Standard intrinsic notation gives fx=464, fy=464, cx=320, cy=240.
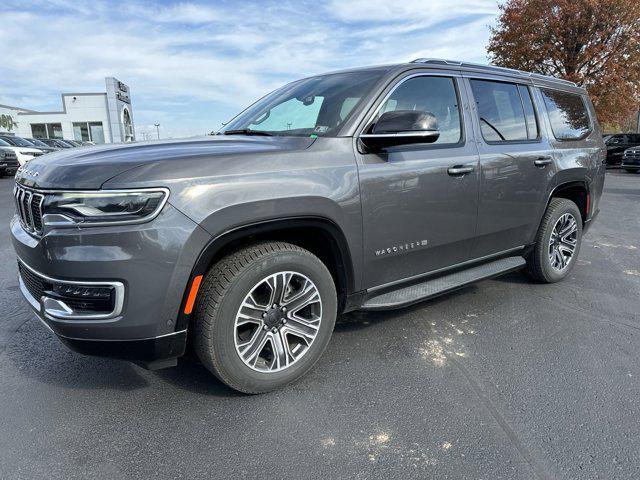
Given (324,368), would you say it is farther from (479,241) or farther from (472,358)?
(479,241)

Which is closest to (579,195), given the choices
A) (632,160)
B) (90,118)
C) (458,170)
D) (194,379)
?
(458,170)

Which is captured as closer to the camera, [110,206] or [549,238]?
[110,206]

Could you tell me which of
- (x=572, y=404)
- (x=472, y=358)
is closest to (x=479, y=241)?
(x=472, y=358)

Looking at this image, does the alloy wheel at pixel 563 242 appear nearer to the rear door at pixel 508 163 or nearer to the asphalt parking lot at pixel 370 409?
the rear door at pixel 508 163

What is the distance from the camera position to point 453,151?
3.22m

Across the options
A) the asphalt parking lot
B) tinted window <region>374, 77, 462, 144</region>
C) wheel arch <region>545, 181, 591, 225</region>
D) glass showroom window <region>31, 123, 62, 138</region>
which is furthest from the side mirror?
glass showroom window <region>31, 123, 62, 138</region>

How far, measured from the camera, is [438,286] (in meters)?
3.33

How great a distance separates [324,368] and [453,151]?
1.72 m

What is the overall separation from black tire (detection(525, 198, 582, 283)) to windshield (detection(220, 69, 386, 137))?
2196 millimetres

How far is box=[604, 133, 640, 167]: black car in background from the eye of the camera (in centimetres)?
2158

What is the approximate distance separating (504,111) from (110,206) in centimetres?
312

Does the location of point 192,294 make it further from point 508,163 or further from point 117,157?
point 508,163

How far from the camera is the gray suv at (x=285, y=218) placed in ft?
6.96

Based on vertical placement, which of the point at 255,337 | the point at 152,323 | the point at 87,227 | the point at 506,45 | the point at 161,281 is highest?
the point at 506,45
